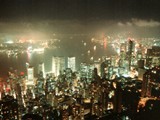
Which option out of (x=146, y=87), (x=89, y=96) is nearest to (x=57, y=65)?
(x=89, y=96)

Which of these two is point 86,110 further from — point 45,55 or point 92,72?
point 45,55

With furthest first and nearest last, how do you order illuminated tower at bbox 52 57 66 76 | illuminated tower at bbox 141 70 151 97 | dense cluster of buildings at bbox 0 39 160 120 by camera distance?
illuminated tower at bbox 52 57 66 76
illuminated tower at bbox 141 70 151 97
dense cluster of buildings at bbox 0 39 160 120

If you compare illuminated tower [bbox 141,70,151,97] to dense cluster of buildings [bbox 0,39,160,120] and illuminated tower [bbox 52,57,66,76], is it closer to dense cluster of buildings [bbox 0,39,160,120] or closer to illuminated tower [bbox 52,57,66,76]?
dense cluster of buildings [bbox 0,39,160,120]

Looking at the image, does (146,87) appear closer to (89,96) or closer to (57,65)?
(89,96)

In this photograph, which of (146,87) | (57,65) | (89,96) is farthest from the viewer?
(57,65)

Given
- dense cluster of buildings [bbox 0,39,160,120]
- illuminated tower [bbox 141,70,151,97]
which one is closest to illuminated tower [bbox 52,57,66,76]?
dense cluster of buildings [bbox 0,39,160,120]

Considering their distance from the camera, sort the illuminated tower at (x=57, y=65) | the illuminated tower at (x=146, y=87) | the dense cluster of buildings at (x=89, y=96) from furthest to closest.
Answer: the illuminated tower at (x=57, y=65) → the illuminated tower at (x=146, y=87) → the dense cluster of buildings at (x=89, y=96)

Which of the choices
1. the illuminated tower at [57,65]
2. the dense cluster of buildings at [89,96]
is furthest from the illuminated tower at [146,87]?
Result: the illuminated tower at [57,65]

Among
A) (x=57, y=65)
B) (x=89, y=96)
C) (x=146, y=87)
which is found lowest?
(x=89, y=96)

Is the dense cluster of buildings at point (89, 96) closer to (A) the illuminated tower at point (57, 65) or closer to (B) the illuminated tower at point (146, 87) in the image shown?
(B) the illuminated tower at point (146, 87)

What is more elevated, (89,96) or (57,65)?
(57,65)

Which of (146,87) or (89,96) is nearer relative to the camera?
(146,87)

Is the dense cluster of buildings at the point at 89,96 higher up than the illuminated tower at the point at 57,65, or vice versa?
the illuminated tower at the point at 57,65
